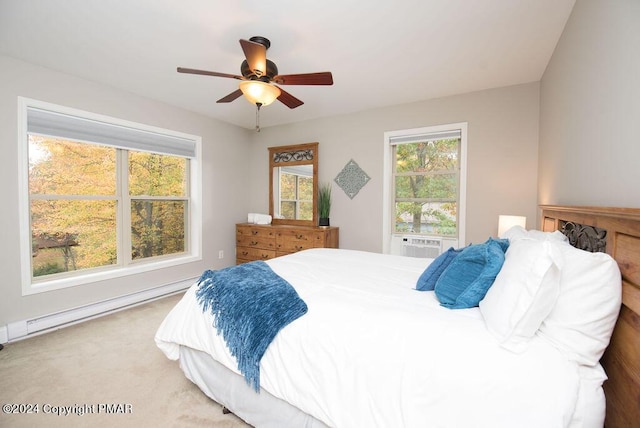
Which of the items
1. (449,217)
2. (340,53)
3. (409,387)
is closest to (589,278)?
(409,387)

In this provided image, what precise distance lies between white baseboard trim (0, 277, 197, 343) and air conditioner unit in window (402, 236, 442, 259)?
10.8 ft

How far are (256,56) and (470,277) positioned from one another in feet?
6.48

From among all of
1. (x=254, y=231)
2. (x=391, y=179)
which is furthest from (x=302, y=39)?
(x=254, y=231)

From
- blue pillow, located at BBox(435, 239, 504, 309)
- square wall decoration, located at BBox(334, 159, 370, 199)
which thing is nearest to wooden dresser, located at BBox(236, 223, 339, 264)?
square wall decoration, located at BBox(334, 159, 370, 199)

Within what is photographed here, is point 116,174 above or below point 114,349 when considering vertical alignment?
above

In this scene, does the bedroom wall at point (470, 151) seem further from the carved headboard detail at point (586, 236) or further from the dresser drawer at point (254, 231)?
the carved headboard detail at point (586, 236)

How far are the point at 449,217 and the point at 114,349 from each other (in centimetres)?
385

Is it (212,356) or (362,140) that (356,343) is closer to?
(212,356)

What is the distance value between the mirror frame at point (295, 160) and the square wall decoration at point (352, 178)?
1.44ft

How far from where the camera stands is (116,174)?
11.1ft

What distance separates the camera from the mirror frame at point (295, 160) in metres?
4.30

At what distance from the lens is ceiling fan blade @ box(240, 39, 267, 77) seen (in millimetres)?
1807

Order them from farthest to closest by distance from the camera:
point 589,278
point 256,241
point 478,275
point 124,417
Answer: point 256,241 < point 124,417 < point 478,275 < point 589,278

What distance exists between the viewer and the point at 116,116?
320cm
